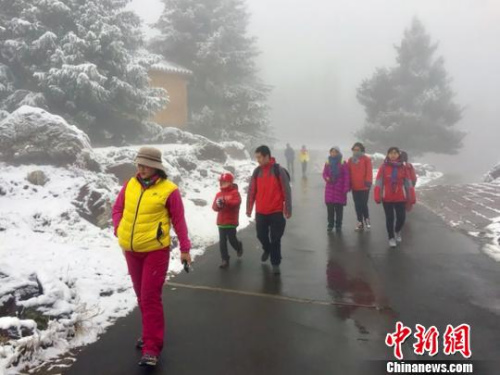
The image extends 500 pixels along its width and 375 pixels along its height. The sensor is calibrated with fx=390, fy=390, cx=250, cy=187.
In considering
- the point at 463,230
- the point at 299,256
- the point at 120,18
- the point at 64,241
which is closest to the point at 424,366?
the point at 299,256

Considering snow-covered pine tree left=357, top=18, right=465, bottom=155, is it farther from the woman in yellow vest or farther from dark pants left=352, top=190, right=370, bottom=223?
the woman in yellow vest

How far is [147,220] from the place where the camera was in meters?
3.59

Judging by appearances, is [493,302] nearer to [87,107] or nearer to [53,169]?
[53,169]

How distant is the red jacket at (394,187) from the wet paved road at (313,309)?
0.95 metres

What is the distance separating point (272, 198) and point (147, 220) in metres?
2.65

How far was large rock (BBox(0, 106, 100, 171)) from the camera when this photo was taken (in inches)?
330

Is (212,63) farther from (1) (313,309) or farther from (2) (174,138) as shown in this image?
(1) (313,309)

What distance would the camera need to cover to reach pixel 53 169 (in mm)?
8273

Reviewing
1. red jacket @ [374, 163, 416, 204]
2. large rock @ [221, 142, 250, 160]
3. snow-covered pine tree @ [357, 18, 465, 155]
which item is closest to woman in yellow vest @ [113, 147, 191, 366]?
red jacket @ [374, 163, 416, 204]

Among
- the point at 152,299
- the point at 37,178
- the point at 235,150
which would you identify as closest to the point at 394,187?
the point at 152,299

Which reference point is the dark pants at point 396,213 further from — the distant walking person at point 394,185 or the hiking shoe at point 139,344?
the hiking shoe at point 139,344

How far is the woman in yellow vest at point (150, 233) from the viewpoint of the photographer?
3570 mm

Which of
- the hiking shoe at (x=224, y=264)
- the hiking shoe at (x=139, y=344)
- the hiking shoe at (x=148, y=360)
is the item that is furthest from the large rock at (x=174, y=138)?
the hiking shoe at (x=148, y=360)

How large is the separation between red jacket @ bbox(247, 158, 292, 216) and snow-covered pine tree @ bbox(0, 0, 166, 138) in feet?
24.7
